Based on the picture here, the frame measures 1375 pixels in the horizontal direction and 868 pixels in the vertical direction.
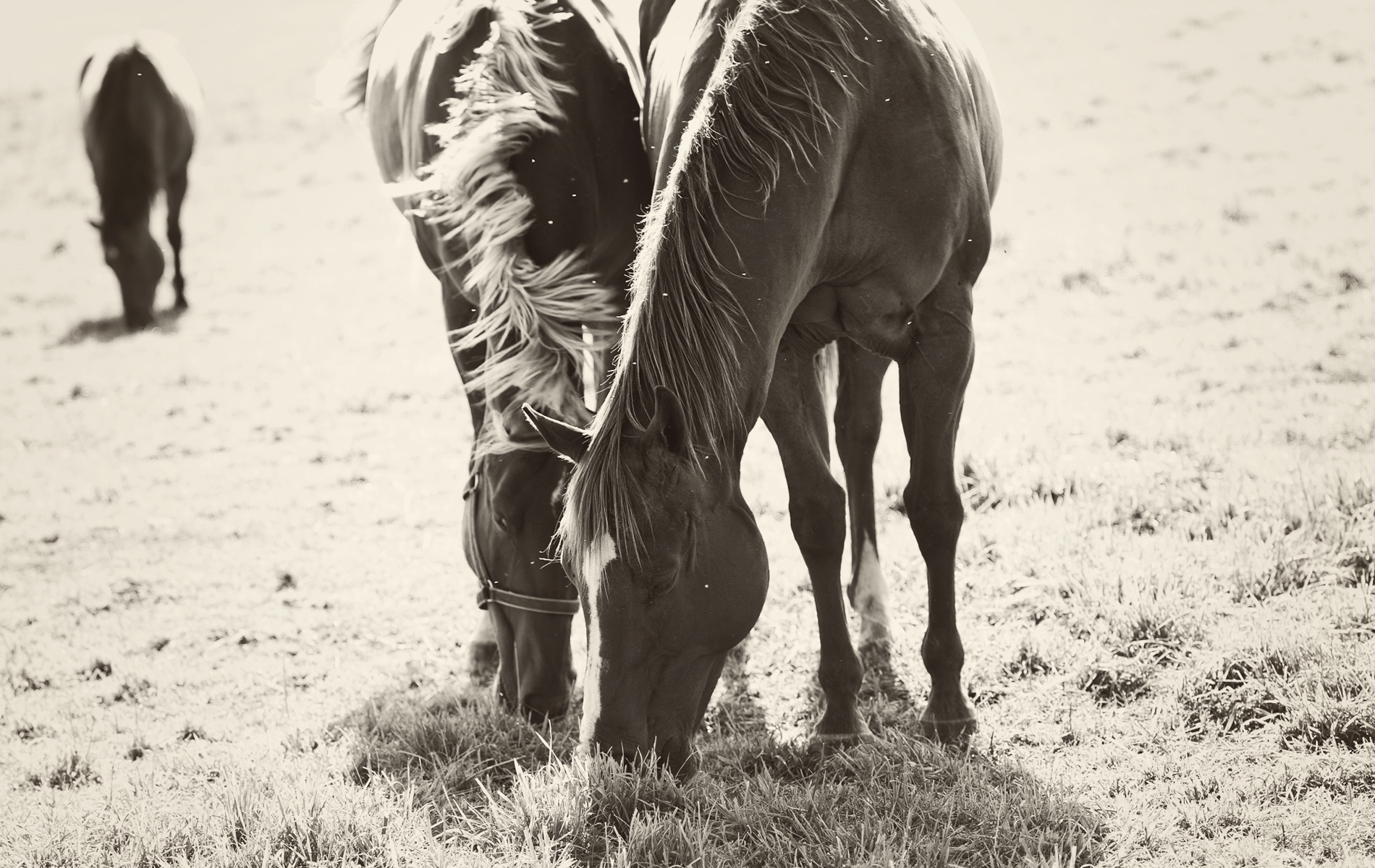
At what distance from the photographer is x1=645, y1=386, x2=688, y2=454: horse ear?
8.35 ft

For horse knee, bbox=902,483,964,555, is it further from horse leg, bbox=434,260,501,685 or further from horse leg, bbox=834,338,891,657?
horse leg, bbox=434,260,501,685

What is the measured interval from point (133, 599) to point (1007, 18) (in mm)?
14540

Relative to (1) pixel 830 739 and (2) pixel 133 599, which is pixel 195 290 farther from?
(1) pixel 830 739

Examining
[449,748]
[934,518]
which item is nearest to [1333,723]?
[934,518]

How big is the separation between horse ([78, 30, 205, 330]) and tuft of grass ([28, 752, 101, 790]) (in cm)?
769

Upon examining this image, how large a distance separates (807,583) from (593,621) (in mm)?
2142

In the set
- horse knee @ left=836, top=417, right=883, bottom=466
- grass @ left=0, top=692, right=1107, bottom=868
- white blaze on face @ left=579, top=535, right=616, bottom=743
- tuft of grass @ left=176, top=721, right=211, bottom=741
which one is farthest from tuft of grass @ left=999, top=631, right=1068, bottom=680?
tuft of grass @ left=176, top=721, right=211, bottom=741

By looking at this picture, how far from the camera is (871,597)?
14.3ft

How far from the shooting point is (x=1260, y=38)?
41.7 ft

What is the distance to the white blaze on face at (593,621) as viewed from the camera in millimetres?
2615

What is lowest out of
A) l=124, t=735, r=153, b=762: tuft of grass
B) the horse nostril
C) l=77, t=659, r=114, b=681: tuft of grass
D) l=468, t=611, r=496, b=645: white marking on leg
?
l=77, t=659, r=114, b=681: tuft of grass

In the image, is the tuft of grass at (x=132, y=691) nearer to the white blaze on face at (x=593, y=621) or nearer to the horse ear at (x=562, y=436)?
the white blaze on face at (x=593, y=621)

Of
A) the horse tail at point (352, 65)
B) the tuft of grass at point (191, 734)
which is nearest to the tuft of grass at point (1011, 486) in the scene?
the tuft of grass at point (191, 734)

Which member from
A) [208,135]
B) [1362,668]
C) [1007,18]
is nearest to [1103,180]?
[1007,18]
